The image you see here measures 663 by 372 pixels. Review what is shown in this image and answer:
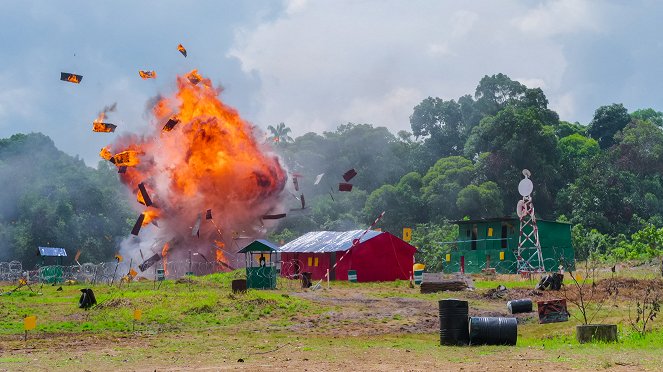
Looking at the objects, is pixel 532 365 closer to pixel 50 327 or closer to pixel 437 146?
pixel 50 327

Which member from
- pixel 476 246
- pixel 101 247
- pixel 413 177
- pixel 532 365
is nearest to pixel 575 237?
pixel 476 246

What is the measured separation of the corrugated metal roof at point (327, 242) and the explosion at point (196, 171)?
7.78m

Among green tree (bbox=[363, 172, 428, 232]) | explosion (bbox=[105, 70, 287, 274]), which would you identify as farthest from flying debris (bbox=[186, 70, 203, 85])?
green tree (bbox=[363, 172, 428, 232])

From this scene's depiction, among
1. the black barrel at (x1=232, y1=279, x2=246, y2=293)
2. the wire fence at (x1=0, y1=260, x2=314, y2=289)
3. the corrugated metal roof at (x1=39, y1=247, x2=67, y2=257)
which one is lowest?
the black barrel at (x1=232, y1=279, x2=246, y2=293)

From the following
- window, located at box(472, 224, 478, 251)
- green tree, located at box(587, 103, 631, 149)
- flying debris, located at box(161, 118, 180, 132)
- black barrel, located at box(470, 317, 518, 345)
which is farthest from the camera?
green tree, located at box(587, 103, 631, 149)

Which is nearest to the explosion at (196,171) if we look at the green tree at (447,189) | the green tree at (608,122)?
the green tree at (447,189)

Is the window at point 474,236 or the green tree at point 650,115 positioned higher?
the green tree at point 650,115

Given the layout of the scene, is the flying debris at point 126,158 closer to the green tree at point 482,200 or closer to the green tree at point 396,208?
the green tree at point 396,208

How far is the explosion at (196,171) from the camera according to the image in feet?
252

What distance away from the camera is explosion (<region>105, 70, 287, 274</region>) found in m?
76.8

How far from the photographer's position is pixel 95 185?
112 metres

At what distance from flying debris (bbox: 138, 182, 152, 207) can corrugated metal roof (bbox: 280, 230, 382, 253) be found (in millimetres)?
13348

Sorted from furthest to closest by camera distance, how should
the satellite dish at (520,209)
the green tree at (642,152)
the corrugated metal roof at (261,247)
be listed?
1. the green tree at (642,152)
2. the satellite dish at (520,209)
3. the corrugated metal roof at (261,247)

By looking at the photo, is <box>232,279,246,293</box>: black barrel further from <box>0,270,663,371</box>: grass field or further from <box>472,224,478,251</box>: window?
<box>472,224,478,251</box>: window
